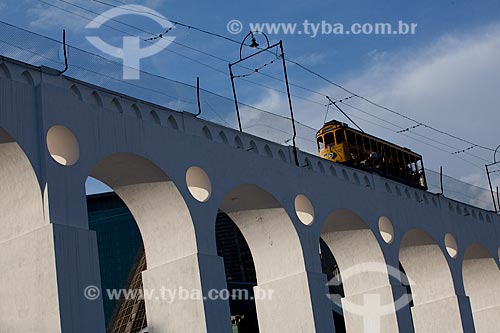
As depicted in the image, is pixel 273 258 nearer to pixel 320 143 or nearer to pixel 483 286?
pixel 320 143

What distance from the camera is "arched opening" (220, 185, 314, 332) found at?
22.5 meters

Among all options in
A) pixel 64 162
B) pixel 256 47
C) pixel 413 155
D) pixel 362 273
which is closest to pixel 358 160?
pixel 413 155

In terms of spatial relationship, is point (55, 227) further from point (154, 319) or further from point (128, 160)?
point (154, 319)

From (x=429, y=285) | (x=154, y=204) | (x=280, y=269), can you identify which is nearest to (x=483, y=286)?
(x=429, y=285)

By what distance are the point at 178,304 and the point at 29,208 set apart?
4492 mm

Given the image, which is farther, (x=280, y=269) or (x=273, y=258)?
(x=273, y=258)

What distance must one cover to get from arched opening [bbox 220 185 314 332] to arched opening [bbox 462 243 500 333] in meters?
11.3

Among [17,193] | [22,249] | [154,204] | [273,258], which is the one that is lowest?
[22,249]

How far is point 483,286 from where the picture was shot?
32.6 m

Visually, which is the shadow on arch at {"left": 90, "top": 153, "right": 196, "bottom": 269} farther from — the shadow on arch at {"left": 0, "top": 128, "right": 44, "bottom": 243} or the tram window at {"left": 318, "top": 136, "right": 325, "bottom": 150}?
the tram window at {"left": 318, "top": 136, "right": 325, "bottom": 150}

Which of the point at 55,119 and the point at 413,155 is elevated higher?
the point at 413,155

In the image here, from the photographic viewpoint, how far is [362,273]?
26.1 metres

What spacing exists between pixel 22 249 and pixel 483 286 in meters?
20.8

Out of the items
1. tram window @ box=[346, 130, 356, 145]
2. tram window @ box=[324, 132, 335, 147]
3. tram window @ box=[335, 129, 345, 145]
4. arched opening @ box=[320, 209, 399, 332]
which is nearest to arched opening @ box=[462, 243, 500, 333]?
tram window @ box=[346, 130, 356, 145]
